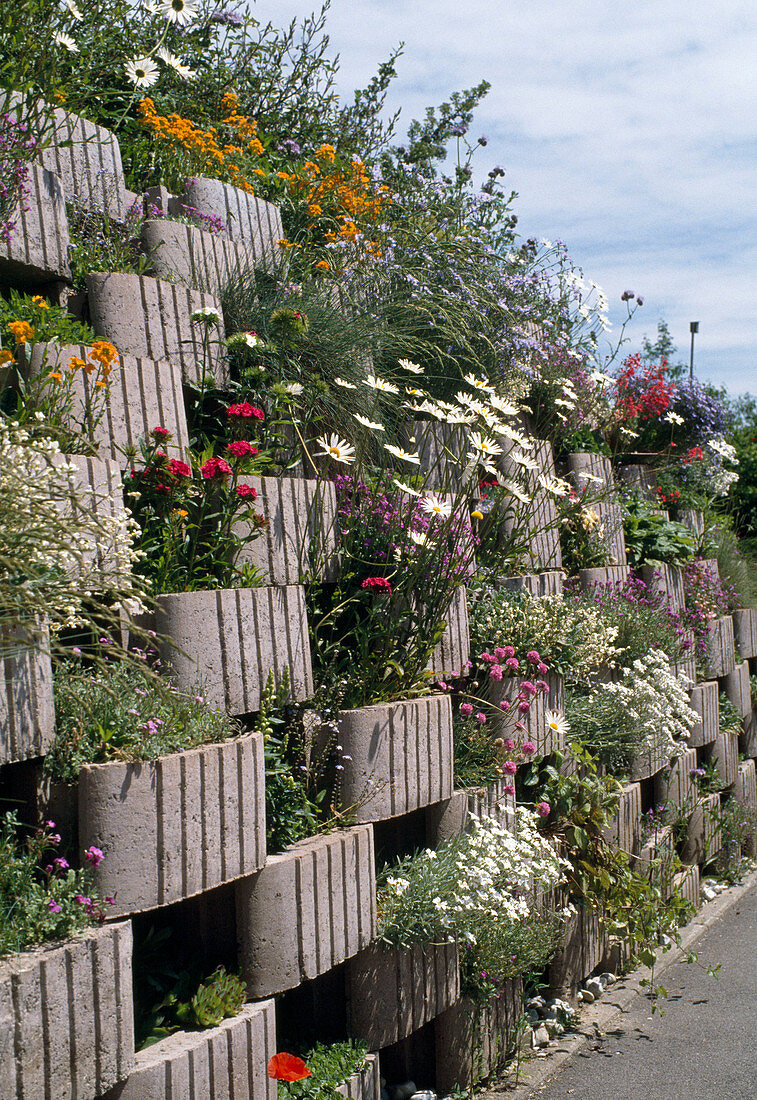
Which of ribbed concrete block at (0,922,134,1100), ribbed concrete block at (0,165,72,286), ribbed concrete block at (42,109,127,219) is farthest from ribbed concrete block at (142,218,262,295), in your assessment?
ribbed concrete block at (0,922,134,1100)

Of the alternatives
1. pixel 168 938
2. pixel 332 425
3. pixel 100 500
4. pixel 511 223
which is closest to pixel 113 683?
pixel 100 500

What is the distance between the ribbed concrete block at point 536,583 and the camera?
4.35 metres

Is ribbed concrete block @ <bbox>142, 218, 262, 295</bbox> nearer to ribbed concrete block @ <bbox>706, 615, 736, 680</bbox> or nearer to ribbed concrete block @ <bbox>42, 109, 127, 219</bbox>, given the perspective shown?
ribbed concrete block @ <bbox>42, 109, 127, 219</bbox>

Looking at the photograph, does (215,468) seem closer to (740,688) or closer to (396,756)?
(396,756)

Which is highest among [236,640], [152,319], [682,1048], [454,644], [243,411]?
[152,319]

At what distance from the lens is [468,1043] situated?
135 inches

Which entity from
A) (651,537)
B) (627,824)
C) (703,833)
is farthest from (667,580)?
(627,824)

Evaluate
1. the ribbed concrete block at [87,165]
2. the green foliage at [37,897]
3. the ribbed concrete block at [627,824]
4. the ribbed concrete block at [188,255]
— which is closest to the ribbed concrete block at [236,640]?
the green foliage at [37,897]

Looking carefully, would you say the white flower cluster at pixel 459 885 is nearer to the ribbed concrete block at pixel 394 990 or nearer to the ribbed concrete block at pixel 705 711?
the ribbed concrete block at pixel 394 990

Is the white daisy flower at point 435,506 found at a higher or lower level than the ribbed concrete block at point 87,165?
lower

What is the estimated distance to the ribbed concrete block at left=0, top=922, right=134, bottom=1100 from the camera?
6.07ft

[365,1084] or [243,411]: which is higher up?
[243,411]

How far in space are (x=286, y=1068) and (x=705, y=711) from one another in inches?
173

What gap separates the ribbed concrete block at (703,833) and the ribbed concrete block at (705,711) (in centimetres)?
37
